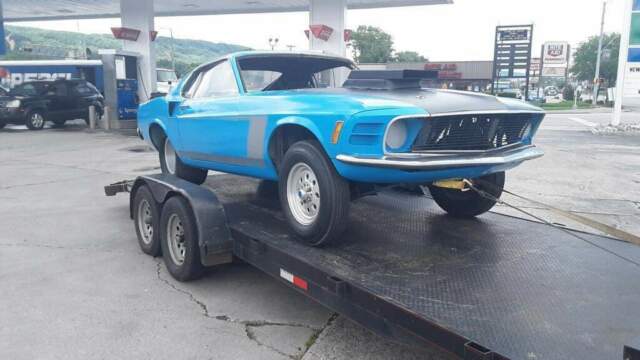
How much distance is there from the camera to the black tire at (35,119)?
19094 mm

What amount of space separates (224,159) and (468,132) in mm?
2251

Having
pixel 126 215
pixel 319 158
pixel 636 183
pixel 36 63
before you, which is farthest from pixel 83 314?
pixel 36 63

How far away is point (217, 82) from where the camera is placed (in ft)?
17.3

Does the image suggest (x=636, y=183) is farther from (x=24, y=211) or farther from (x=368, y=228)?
(x=24, y=211)

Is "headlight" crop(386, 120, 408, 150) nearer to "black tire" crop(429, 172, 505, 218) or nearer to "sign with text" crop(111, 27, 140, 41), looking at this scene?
"black tire" crop(429, 172, 505, 218)

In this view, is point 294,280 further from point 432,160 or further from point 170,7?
point 170,7

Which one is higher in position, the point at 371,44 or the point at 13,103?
the point at 371,44

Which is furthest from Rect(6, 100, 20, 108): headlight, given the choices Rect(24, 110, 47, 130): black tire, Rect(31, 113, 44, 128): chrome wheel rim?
Rect(31, 113, 44, 128): chrome wheel rim

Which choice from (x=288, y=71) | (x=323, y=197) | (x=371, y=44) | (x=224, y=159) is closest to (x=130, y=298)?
(x=224, y=159)

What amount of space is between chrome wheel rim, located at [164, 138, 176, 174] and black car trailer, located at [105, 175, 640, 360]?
1269 millimetres

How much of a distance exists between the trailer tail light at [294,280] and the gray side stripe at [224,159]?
1.16 m

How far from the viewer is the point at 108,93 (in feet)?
65.3

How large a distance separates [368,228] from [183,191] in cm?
154

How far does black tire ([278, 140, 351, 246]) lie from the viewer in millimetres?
3582
